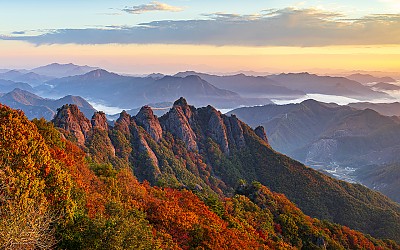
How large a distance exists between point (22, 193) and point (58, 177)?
188 inches

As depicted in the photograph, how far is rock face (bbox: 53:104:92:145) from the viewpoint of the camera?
112438mm

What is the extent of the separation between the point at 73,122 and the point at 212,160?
72.5 m

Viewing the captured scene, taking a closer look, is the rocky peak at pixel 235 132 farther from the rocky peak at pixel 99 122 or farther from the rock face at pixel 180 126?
the rocky peak at pixel 99 122

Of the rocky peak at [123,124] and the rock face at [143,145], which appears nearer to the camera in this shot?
the rock face at [143,145]

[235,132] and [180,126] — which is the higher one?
[180,126]

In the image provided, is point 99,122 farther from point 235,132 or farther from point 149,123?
point 235,132

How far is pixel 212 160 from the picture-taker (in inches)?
6570

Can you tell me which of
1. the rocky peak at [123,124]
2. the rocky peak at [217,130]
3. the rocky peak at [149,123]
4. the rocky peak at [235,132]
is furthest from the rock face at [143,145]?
the rocky peak at [235,132]

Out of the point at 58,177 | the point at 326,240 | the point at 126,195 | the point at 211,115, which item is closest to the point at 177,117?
the point at 211,115

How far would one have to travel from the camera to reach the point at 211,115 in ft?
600

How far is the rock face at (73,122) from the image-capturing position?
369ft

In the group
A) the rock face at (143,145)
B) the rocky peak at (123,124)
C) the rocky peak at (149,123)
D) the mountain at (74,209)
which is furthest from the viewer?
the rocky peak at (149,123)

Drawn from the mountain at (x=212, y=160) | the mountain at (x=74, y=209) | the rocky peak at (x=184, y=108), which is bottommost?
the mountain at (x=212, y=160)

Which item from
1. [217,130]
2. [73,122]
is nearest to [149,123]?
[73,122]
